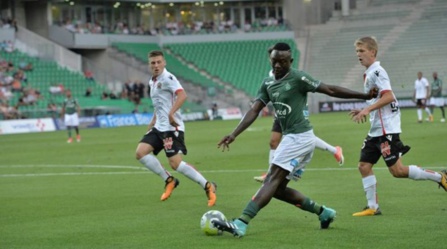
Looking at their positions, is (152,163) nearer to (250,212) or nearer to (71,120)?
(250,212)

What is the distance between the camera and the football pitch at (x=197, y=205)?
417 inches

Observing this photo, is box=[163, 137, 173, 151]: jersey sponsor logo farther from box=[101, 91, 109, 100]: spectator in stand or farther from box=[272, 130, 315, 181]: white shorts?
box=[101, 91, 109, 100]: spectator in stand

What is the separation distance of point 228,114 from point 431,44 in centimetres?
1717

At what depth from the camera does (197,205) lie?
14.3 m

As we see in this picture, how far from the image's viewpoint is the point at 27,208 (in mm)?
14734

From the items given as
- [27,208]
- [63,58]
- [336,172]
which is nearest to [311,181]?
[336,172]

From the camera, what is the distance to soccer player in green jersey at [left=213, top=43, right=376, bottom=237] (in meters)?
10.6

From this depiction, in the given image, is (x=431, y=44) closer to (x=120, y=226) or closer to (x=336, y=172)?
(x=336, y=172)

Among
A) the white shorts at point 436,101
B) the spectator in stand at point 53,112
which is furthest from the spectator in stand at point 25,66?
the white shorts at point 436,101

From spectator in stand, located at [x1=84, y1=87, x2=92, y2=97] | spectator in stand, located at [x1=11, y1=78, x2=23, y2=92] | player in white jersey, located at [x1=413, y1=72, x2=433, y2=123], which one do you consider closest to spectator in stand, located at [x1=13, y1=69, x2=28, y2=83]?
spectator in stand, located at [x1=11, y1=78, x2=23, y2=92]

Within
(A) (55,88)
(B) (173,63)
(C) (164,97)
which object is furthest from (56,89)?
(C) (164,97)

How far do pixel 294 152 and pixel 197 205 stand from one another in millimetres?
3867

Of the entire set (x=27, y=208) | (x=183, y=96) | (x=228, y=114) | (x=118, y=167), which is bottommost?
(x=228, y=114)

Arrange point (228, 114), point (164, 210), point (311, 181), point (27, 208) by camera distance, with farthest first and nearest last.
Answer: point (228, 114), point (311, 181), point (27, 208), point (164, 210)
